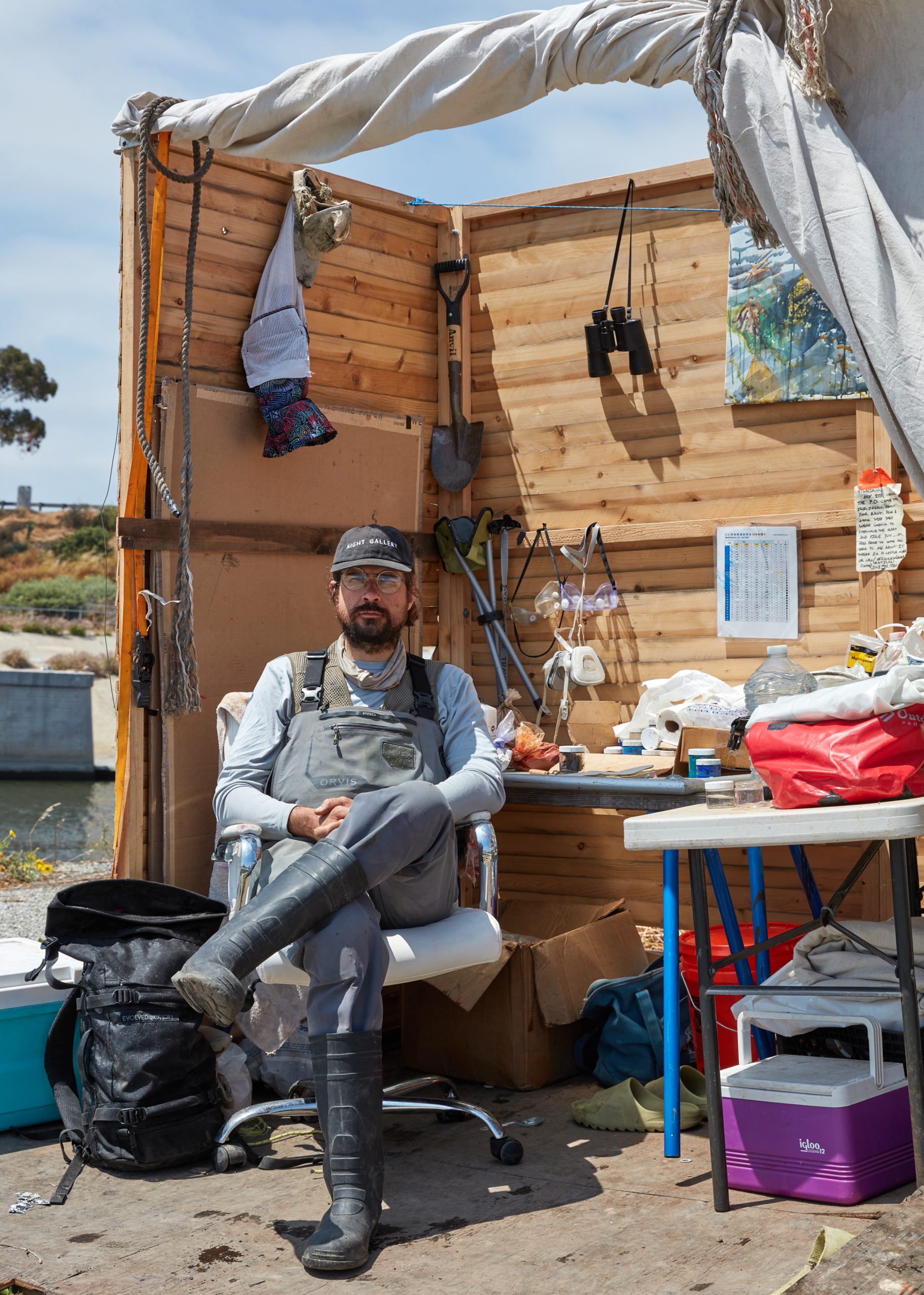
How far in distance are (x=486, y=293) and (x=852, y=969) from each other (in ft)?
10.3

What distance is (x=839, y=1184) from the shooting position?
100 inches

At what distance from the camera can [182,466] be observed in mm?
3928

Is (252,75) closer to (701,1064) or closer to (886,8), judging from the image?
(886,8)

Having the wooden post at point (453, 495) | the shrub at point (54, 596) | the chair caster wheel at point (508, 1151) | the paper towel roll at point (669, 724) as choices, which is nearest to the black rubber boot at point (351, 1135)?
the chair caster wheel at point (508, 1151)

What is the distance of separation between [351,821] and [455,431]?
250 cm

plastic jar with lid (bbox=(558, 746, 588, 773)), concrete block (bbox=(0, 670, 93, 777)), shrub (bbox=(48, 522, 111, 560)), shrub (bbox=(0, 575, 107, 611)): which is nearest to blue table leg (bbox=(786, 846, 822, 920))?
plastic jar with lid (bbox=(558, 746, 588, 773))

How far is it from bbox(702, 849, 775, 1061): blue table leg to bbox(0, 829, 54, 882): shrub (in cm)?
534

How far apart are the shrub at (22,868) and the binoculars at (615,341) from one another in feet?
15.5

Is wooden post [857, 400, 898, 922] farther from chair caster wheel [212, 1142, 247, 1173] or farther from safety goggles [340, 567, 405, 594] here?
chair caster wheel [212, 1142, 247, 1173]

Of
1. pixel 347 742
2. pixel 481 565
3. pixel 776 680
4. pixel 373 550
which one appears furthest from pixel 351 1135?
pixel 481 565

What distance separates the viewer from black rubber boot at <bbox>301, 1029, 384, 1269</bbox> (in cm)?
242

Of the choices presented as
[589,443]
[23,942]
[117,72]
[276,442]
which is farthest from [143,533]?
[117,72]

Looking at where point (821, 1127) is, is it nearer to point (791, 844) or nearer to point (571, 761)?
point (791, 844)

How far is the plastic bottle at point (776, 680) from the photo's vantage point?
146 inches
